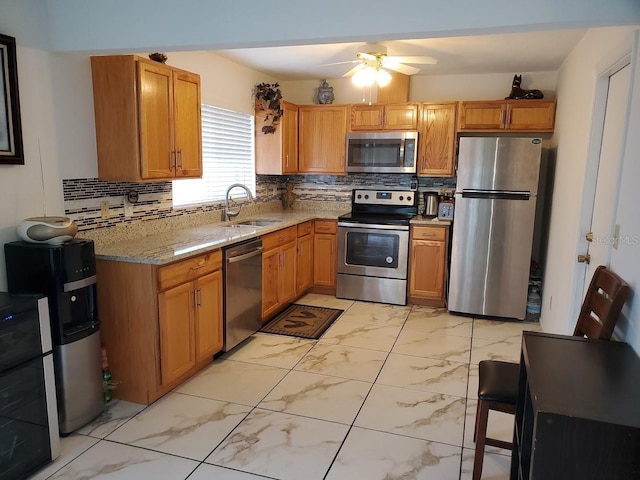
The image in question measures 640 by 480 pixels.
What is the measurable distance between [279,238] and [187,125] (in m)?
1.36

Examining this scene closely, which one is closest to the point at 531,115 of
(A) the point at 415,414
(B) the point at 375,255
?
(B) the point at 375,255

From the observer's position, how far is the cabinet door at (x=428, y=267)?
467cm

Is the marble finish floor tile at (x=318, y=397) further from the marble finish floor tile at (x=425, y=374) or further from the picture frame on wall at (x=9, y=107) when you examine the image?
the picture frame on wall at (x=9, y=107)

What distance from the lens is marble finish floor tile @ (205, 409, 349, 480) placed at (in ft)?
7.40

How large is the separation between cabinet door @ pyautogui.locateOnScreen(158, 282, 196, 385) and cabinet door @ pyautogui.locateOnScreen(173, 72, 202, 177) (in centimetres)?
94

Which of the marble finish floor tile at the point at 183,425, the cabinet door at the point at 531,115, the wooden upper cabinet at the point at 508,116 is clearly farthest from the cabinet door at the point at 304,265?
the cabinet door at the point at 531,115

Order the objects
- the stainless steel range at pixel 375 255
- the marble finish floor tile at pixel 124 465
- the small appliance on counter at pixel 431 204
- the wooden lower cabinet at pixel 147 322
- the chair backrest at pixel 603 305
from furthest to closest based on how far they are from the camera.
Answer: the small appliance on counter at pixel 431 204 → the stainless steel range at pixel 375 255 → the wooden lower cabinet at pixel 147 322 → the marble finish floor tile at pixel 124 465 → the chair backrest at pixel 603 305

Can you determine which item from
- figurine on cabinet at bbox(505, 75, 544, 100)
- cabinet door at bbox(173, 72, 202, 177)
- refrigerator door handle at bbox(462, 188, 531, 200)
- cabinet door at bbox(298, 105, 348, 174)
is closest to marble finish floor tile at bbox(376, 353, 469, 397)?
refrigerator door handle at bbox(462, 188, 531, 200)

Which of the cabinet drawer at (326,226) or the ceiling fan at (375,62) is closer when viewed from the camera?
the ceiling fan at (375,62)

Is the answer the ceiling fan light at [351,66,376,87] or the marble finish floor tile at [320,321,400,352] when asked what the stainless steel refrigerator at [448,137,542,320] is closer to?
the marble finish floor tile at [320,321,400,352]

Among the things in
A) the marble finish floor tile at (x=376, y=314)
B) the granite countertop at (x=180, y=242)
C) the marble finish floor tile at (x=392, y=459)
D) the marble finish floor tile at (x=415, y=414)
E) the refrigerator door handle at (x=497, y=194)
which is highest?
the refrigerator door handle at (x=497, y=194)

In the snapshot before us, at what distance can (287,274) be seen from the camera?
179 inches

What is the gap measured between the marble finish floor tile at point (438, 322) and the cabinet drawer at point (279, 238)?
4.51ft

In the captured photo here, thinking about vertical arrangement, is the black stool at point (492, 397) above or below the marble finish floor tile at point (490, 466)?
above
